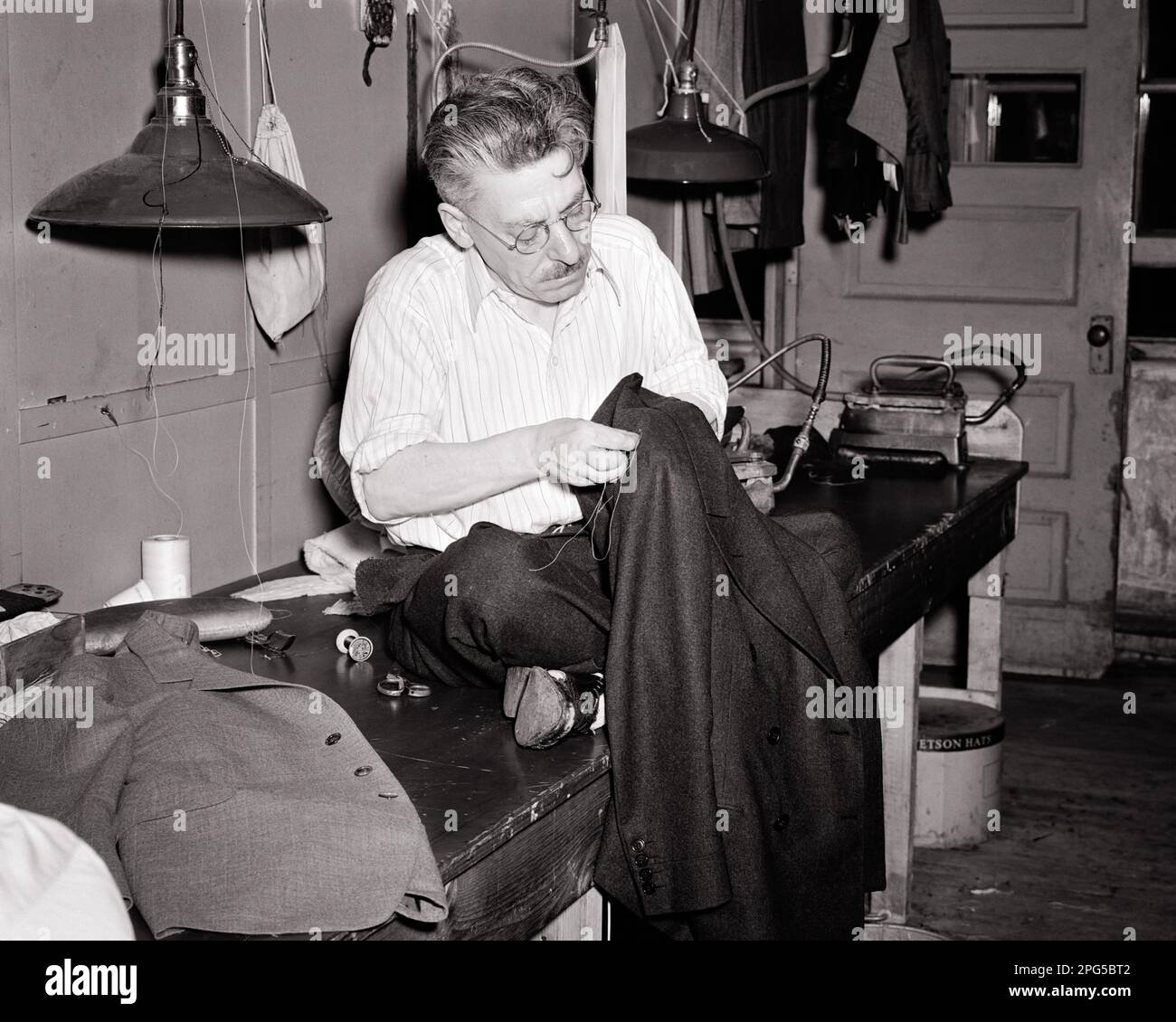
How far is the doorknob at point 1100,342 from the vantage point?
5.08 metres

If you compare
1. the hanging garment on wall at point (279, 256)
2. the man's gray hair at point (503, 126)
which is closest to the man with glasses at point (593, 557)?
the man's gray hair at point (503, 126)

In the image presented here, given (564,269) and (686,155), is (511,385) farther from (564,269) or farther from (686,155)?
(686,155)

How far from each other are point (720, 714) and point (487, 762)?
0.38 metres

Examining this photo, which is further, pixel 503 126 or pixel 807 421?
pixel 807 421

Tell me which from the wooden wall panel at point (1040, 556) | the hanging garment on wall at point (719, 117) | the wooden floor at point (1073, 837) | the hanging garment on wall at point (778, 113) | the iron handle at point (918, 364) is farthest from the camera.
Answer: the wooden wall panel at point (1040, 556)

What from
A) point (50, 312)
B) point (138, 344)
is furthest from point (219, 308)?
point (50, 312)

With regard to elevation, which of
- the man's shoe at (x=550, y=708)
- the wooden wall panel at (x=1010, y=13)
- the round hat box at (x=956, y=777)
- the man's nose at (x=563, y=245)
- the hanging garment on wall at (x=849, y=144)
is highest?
the wooden wall panel at (x=1010, y=13)

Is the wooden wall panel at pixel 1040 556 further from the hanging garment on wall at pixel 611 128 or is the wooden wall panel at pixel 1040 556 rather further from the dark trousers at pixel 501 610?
the dark trousers at pixel 501 610

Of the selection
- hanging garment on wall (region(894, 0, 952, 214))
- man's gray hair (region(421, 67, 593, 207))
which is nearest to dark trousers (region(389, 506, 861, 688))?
man's gray hair (region(421, 67, 593, 207))

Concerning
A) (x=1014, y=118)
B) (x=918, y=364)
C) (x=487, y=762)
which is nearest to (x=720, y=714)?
(x=487, y=762)

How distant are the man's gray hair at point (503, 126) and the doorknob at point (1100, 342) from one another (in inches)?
128

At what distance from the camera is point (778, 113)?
491cm

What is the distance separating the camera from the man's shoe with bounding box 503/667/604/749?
2.13 m

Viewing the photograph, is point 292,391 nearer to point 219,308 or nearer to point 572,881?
point 219,308
